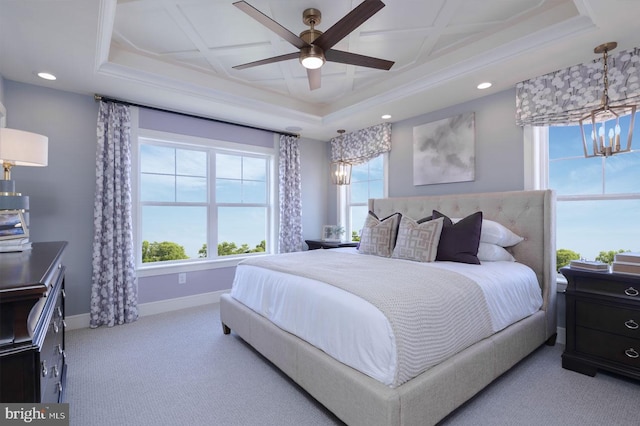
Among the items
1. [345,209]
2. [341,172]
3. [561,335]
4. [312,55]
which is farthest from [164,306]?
[561,335]

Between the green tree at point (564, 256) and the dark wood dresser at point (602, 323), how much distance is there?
72 cm

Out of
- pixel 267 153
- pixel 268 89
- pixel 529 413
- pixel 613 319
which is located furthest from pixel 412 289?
pixel 267 153

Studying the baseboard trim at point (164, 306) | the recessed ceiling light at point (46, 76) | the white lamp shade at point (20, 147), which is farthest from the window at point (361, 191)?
the recessed ceiling light at point (46, 76)

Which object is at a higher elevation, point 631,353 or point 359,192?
point 359,192

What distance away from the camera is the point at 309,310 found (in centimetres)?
185

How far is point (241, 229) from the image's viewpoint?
457cm

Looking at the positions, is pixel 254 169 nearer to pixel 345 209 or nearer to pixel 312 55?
pixel 345 209

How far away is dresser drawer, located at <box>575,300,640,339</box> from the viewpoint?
79.4 inches

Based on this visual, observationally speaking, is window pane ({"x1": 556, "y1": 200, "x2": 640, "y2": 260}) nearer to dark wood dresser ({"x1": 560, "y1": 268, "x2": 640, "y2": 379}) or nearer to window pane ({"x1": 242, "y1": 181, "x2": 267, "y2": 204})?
dark wood dresser ({"x1": 560, "y1": 268, "x2": 640, "y2": 379})

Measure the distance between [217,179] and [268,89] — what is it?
1.43 m

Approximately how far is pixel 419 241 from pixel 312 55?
1.74m

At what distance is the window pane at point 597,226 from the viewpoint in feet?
8.35

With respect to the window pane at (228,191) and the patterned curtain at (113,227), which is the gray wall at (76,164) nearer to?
the patterned curtain at (113,227)

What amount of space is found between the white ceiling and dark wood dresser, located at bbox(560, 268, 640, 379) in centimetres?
177
